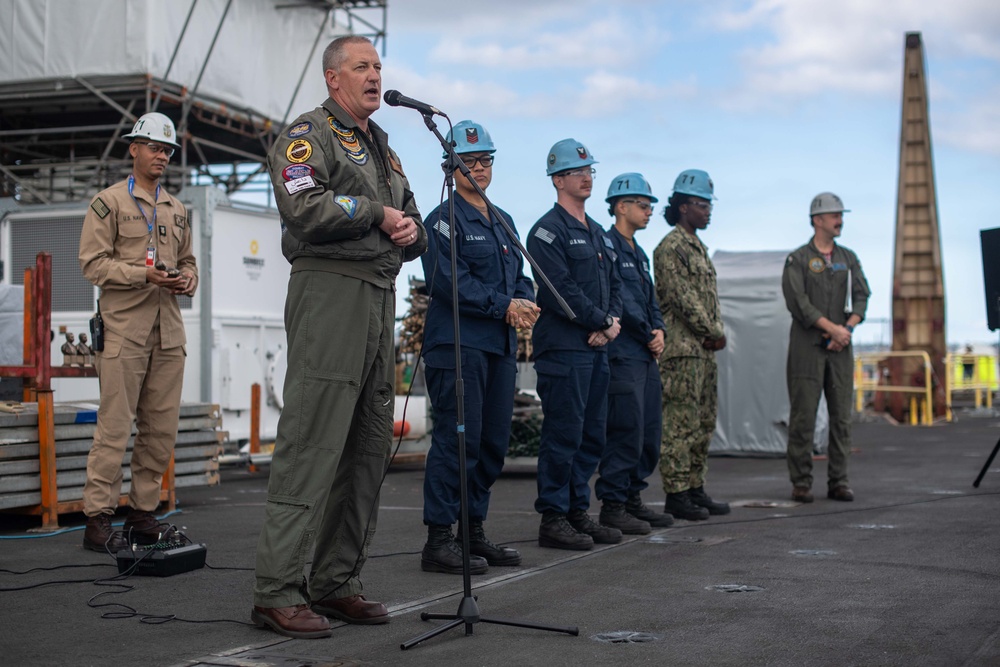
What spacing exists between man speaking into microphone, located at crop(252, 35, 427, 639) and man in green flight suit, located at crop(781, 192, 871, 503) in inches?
180

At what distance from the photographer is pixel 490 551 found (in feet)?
16.7

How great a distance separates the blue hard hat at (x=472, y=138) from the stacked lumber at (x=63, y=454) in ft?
9.31

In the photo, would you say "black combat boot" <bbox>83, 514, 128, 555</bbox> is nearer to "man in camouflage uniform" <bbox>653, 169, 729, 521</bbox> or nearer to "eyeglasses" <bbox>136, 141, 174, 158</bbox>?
"eyeglasses" <bbox>136, 141, 174, 158</bbox>

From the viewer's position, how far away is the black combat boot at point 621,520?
618cm

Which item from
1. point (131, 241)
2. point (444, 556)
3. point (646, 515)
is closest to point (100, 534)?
point (131, 241)

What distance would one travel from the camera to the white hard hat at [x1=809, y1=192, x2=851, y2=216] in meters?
7.96

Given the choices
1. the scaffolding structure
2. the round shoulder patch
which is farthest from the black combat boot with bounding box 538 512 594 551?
the scaffolding structure

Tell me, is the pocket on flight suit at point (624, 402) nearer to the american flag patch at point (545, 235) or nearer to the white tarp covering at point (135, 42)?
the american flag patch at point (545, 235)

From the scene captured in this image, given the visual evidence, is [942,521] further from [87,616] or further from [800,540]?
[87,616]

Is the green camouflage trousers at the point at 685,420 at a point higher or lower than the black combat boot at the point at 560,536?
higher

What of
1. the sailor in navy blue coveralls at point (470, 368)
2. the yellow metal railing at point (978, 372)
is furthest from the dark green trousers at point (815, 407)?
the yellow metal railing at point (978, 372)

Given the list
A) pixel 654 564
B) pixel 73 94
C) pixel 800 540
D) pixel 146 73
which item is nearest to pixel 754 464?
pixel 800 540

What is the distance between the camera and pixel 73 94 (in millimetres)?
17266

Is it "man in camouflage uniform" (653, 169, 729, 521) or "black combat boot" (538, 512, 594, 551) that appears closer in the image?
"black combat boot" (538, 512, 594, 551)
